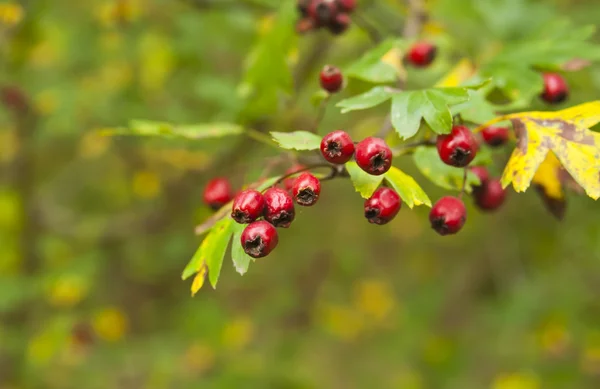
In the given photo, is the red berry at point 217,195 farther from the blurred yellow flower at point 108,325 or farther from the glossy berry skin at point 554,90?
the blurred yellow flower at point 108,325

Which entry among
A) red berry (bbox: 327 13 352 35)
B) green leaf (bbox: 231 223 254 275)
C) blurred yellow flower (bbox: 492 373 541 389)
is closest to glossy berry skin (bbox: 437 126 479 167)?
green leaf (bbox: 231 223 254 275)

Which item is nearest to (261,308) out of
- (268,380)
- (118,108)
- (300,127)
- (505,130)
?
(268,380)

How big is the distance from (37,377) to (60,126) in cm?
156

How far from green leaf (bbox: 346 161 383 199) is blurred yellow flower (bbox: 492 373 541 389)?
3240 mm

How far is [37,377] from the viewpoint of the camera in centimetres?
328

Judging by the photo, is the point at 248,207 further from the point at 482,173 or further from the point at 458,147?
the point at 482,173

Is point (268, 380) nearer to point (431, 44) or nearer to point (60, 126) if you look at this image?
point (60, 126)

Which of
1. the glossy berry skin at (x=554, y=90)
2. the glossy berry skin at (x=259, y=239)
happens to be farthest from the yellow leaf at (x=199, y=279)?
the glossy berry skin at (x=554, y=90)

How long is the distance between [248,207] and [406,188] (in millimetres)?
265

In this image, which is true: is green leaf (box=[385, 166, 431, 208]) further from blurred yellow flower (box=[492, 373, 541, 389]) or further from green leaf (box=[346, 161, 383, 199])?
blurred yellow flower (box=[492, 373, 541, 389])

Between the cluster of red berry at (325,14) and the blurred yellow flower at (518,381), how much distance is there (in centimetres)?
303

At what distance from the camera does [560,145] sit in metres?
1.00

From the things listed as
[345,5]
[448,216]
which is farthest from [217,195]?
[345,5]

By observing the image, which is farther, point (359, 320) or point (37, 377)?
point (359, 320)
